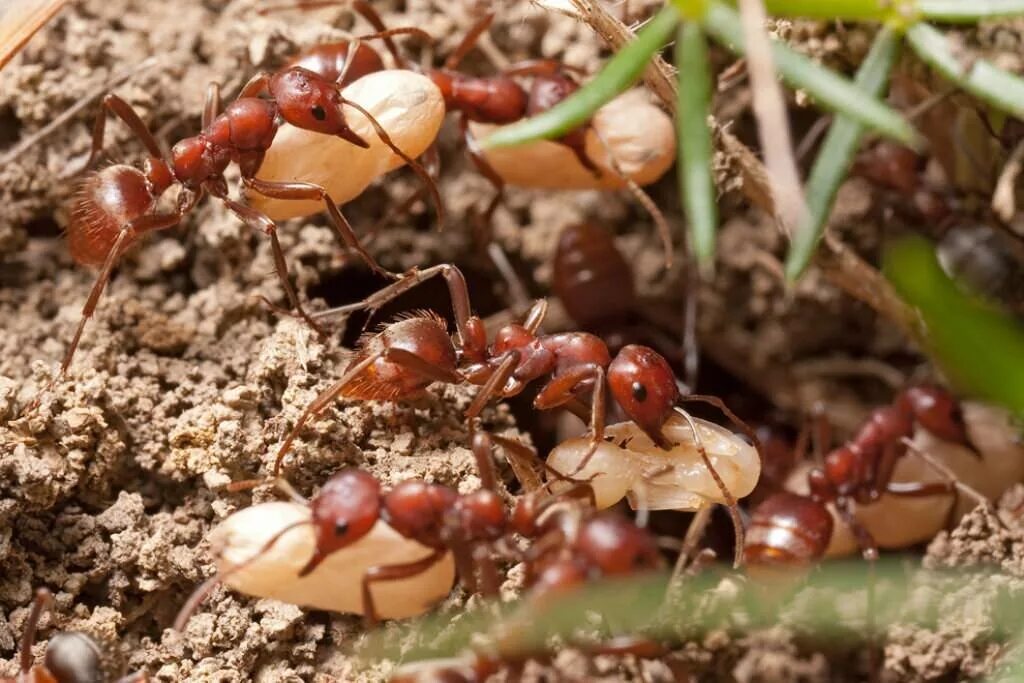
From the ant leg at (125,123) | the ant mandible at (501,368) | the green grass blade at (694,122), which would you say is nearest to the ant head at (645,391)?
the ant mandible at (501,368)

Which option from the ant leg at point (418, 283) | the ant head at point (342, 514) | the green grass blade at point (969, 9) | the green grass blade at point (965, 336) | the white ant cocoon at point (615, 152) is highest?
the green grass blade at point (969, 9)

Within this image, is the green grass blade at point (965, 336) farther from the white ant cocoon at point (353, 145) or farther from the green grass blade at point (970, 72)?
the white ant cocoon at point (353, 145)

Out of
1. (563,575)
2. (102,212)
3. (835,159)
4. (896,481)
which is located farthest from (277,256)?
(896,481)

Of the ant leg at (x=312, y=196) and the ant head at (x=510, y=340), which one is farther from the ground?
the ant leg at (x=312, y=196)

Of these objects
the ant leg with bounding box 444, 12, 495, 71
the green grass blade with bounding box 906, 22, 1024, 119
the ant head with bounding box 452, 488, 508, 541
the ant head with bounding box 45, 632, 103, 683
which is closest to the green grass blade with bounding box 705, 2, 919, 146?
the green grass blade with bounding box 906, 22, 1024, 119

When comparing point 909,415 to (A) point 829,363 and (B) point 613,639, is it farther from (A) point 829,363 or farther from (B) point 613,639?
(B) point 613,639
